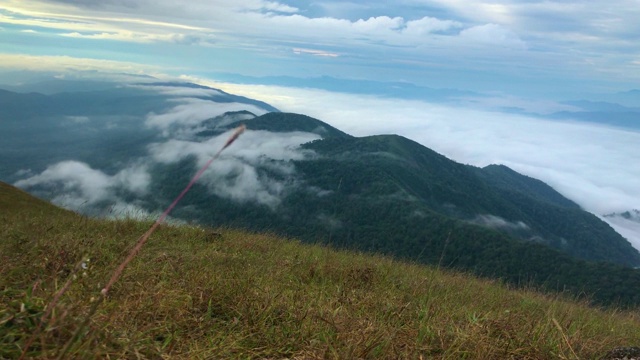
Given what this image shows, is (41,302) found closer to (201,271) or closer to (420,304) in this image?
(201,271)

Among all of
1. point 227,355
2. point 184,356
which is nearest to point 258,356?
point 227,355

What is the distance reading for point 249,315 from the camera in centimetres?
387

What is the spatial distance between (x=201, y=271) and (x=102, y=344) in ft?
8.99

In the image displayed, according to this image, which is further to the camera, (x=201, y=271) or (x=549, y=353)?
(x=201, y=271)

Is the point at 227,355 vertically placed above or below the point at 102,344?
below

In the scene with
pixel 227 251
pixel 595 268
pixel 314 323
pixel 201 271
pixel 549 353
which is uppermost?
pixel 549 353

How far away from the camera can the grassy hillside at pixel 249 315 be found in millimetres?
2768

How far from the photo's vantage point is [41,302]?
9.55 feet

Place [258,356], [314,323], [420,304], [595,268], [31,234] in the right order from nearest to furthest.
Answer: [258,356] < [314,323] < [420,304] < [31,234] < [595,268]

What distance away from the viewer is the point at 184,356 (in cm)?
292

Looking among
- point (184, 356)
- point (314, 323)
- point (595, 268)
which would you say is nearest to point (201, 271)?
point (314, 323)

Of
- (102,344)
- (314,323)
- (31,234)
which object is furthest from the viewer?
(31,234)

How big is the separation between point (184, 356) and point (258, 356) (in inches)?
21.8

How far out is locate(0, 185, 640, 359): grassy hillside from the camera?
2.77 metres
